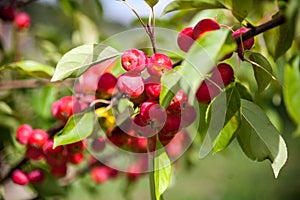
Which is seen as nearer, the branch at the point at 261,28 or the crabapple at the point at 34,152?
the branch at the point at 261,28

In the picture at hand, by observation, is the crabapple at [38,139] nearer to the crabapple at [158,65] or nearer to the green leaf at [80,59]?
the green leaf at [80,59]

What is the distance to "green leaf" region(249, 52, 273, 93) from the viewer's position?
838 mm

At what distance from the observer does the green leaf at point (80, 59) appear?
862 millimetres

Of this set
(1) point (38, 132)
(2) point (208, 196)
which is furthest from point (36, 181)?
(2) point (208, 196)

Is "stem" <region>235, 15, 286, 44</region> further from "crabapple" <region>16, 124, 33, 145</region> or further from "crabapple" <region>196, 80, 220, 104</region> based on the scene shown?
"crabapple" <region>16, 124, 33, 145</region>

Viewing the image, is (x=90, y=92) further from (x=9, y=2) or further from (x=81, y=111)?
(x=9, y=2)

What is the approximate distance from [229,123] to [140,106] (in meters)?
0.17

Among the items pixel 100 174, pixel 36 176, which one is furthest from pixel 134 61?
pixel 100 174

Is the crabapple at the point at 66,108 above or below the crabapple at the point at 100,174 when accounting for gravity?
above

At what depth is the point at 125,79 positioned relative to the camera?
83cm

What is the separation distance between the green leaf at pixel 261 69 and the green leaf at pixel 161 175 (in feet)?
0.68

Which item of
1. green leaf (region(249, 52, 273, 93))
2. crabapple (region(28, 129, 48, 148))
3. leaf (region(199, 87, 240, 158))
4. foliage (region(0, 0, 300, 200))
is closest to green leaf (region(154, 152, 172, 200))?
foliage (region(0, 0, 300, 200))

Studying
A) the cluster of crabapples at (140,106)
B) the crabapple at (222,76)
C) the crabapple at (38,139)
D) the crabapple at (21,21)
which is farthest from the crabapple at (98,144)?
the crabapple at (21,21)

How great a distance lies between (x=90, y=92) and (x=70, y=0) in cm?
60
